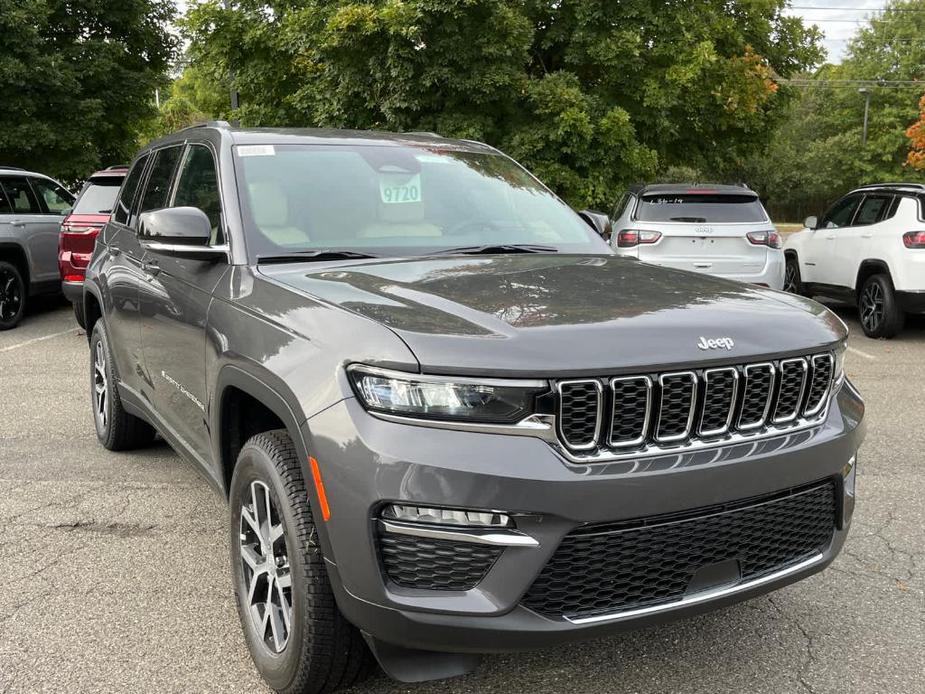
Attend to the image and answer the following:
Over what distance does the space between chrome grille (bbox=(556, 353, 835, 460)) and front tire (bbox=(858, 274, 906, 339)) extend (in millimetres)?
7781

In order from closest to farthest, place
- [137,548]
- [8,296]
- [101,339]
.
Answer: [137,548] → [101,339] → [8,296]

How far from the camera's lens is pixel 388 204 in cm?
373

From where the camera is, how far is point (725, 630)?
3213 millimetres

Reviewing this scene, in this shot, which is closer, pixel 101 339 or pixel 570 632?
pixel 570 632

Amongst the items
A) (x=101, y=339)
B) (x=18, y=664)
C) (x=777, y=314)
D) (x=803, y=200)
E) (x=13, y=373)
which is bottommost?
(x=803, y=200)

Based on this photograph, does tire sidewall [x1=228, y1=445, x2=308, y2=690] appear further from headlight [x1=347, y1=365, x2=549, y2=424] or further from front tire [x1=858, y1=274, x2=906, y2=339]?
front tire [x1=858, y1=274, x2=906, y2=339]

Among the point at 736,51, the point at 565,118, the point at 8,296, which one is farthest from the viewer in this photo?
the point at 736,51

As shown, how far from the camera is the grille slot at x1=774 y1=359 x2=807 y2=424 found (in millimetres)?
2646

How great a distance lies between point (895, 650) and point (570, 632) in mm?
1470

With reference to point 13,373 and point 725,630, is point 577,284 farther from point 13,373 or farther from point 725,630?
point 13,373

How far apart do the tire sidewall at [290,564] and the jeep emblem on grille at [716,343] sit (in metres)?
1.24

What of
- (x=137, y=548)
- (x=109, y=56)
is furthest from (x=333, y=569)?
(x=109, y=56)

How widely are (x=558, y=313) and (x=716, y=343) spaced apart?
17.5 inches

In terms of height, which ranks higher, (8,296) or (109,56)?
(109,56)
